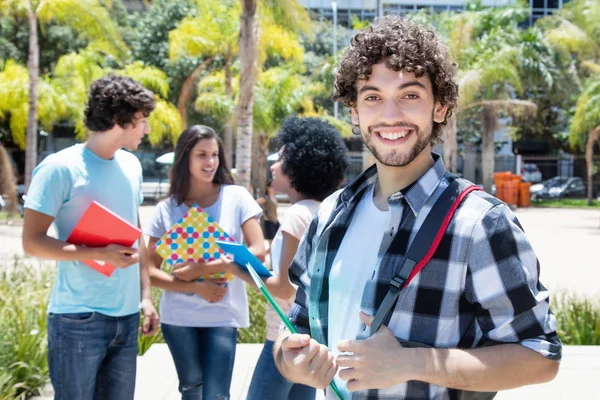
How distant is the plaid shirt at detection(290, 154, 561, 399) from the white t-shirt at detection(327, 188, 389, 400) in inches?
1.8

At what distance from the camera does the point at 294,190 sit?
362cm

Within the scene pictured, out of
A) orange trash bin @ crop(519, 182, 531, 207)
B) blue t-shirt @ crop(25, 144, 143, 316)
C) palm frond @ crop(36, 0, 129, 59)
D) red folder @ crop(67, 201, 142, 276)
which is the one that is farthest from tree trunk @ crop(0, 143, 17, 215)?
orange trash bin @ crop(519, 182, 531, 207)

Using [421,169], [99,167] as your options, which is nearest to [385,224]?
[421,169]

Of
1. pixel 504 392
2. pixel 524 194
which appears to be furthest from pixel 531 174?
pixel 504 392

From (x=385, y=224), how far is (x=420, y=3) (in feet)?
185

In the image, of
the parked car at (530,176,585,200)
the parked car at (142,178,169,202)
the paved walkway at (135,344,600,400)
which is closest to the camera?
the paved walkway at (135,344,600,400)

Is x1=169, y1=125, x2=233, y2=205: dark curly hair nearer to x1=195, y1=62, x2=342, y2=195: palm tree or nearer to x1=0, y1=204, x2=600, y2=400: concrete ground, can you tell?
x1=0, y1=204, x2=600, y2=400: concrete ground

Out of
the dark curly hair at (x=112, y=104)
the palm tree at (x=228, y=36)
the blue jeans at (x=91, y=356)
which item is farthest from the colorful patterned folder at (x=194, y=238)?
the palm tree at (x=228, y=36)

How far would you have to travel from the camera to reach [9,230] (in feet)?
65.7

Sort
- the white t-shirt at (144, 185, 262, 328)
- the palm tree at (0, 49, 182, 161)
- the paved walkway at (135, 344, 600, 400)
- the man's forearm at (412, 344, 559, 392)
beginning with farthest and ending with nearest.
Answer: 1. the palm tree at (0, 49, 182, 161)
2. the paved walkway at (135, 344, 600, 400)
3. the white t-shirt at (144, 185, 262, 328)
4. the man's forearm at (412, 344, 559, 392)

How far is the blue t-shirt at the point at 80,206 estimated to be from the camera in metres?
3.13

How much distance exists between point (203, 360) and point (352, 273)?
83.6 inches

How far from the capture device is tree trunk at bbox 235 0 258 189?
1145 centimetres

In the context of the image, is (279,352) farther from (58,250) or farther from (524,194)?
(524,194)
